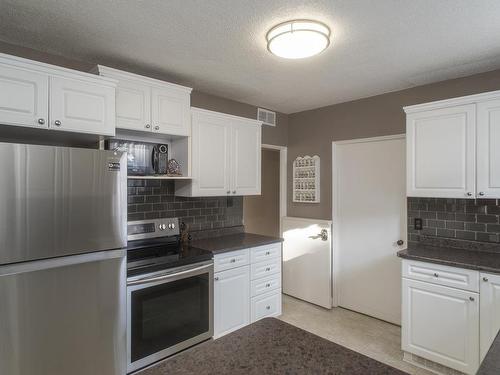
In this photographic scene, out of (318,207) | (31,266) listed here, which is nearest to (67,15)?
(31,266)

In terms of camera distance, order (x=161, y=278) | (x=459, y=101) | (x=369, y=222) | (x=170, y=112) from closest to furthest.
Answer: (x=161, y=278), (x=459, y=101), (x=170, y=112), (x=369, y=222)

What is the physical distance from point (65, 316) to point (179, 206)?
1.46 metres

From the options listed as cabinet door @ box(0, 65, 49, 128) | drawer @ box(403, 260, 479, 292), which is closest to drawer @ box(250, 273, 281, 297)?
drawer @ box(403, 260, 479, 292)

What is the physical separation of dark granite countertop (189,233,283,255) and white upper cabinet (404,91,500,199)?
1483mm

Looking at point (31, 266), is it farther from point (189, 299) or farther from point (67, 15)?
point (67, 15)

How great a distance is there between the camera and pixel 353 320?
3.46 meters

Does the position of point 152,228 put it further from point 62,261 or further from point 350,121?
Answer: point 350,121

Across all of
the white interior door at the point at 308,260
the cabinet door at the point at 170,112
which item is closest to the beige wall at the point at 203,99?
the cabinet door at the point at 170,112

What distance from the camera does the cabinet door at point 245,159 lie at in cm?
321

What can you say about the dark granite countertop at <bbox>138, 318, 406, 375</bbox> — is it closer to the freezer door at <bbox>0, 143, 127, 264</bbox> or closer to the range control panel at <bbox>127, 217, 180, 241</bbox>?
the freezer door at <bbox>0, 143, 127, 264</bbox>

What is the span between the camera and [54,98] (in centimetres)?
198

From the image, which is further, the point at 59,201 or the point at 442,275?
the point at 442,275

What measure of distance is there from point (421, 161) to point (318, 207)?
1455mm

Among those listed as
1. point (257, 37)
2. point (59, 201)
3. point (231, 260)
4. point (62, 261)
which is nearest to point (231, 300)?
point (231, 260)
